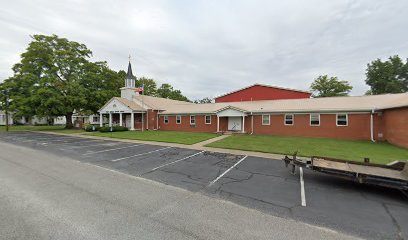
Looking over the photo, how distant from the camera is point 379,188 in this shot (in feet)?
21.6

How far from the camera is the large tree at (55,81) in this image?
29.8 meters

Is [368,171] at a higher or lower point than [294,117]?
lower

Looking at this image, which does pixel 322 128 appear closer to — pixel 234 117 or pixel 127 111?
pixel 234 117

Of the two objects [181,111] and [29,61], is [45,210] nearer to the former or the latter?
[181,111]

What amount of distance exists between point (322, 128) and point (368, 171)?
15.0 m

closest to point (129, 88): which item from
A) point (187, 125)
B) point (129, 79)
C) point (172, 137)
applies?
point (129, 79)

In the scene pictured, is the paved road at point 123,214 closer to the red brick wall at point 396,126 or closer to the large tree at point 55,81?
the red brick wall at point 396,126

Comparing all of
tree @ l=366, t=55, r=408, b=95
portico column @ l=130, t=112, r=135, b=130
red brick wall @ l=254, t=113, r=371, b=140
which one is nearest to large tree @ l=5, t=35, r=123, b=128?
portico column @ l=130, t=112, r=135, b=130

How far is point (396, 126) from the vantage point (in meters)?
15.4

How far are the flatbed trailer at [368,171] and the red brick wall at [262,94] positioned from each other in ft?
87.9

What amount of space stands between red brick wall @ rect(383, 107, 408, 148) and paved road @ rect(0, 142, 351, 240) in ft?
52.4

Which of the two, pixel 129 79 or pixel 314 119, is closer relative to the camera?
pixel 314 119

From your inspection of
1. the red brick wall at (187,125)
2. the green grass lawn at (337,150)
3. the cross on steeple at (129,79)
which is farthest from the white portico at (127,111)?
the green grass lawn at (337,150)

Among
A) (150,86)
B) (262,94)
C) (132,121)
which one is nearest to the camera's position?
(132,121)
